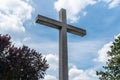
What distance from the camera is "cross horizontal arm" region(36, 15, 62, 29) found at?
9.54 m

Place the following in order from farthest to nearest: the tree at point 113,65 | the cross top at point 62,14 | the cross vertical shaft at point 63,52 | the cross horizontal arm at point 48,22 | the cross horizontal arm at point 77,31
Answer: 1. the tree at point 113,65
2. the cross horizontal arm at point 77,31
3. the cross top at point 62,14
4. the cross horizontal arm at point 48,22
5. the cross vertical shaft at point 63,52

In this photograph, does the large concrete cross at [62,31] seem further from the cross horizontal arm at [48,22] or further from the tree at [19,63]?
the tree at [19,63]

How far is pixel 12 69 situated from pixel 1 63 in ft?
4.16

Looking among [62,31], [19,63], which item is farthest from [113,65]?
[62,31]

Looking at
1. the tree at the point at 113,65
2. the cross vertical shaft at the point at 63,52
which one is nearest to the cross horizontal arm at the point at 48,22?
the cross vertical shaft at the point at 63,52

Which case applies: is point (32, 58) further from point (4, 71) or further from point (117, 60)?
point (117, 60)

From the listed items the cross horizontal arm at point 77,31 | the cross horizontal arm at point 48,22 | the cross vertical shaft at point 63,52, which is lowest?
the cross vertical shaft at point 63,52

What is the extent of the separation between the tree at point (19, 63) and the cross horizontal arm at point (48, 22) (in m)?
13.8

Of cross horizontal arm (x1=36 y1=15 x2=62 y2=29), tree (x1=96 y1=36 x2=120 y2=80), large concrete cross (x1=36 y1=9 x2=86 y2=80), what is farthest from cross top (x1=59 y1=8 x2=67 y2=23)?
tree (x1=96 y1=36 x2=120 y2=80)

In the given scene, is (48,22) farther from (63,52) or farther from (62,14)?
(63,52)

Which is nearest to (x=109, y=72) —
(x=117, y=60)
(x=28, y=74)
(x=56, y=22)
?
(x=117, y=60)

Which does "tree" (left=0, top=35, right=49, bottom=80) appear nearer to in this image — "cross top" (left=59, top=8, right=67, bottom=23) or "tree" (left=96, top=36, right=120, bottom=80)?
"tree" (left=96, top=36, right=120, bottom=80)

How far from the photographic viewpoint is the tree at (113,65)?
21611mm

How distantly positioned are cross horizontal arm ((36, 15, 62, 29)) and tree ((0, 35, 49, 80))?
13823 millimetres
